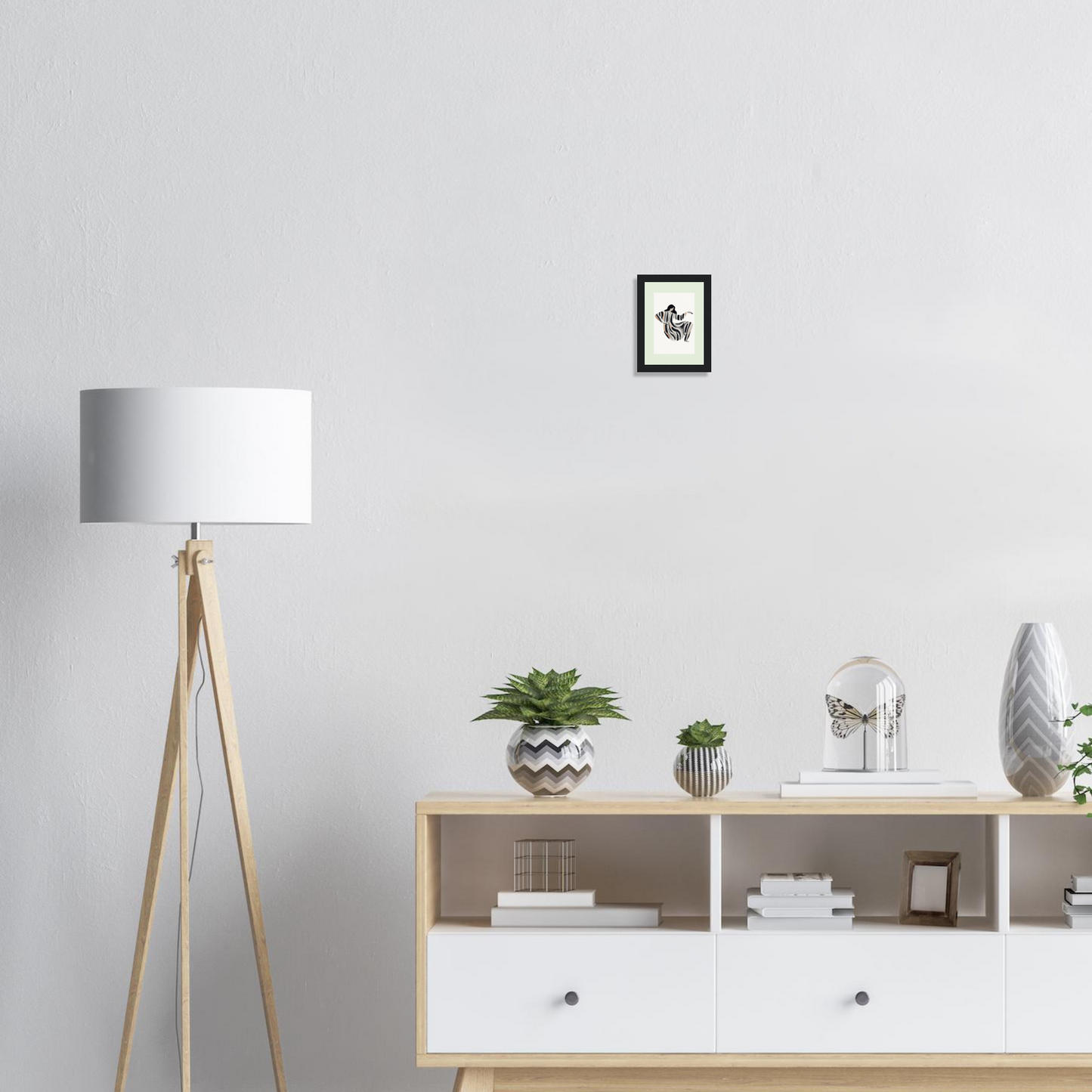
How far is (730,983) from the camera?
2295 mm

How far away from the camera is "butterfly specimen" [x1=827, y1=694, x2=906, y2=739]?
2.44 meters

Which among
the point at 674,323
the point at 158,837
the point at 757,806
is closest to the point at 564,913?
the point at 757,806

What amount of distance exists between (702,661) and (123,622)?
48.2 inches

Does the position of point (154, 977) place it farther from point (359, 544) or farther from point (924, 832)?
point (924, 832)

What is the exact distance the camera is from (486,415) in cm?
272

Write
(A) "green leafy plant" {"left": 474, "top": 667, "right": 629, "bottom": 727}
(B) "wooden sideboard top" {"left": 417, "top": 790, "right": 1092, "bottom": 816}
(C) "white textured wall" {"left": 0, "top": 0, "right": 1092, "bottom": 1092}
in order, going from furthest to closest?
(C) "white textured wall" {"left": 0, "top": 0, "right": 1092, "bottom": 1092}
(A) "green leafy plant" {"left": 474, "top": 667, "right": 629, "bottom": 727}
(B) "wooden sideboard top" {"left": 417, "top": 790, "right": 1092, "bottom": 816}

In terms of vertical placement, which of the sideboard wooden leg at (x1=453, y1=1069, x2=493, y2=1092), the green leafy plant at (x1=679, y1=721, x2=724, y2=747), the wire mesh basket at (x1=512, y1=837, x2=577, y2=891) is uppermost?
the green leafy plant at (x1=679, y1=721, x2=724, y2=747)

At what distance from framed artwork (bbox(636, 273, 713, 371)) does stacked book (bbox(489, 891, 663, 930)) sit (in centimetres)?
108

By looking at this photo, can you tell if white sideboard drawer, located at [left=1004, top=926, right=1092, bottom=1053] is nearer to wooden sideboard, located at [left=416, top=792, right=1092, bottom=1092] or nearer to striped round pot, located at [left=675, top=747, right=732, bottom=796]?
wooden sideboard, located at [left=416, top=792, right=1092, bottom=1092]

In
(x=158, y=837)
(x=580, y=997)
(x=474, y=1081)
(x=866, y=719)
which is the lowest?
(x=474, y=1081)

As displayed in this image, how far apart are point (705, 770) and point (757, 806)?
0.13 meters

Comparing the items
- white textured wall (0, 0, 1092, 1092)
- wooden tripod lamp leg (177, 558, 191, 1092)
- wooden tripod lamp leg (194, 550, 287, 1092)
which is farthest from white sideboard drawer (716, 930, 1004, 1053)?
wooden tripod lamp leg (177, 558, 191, 1092)

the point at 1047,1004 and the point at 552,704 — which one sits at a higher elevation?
the point at 552,704

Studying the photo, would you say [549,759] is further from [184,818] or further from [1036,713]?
[1036,713]
